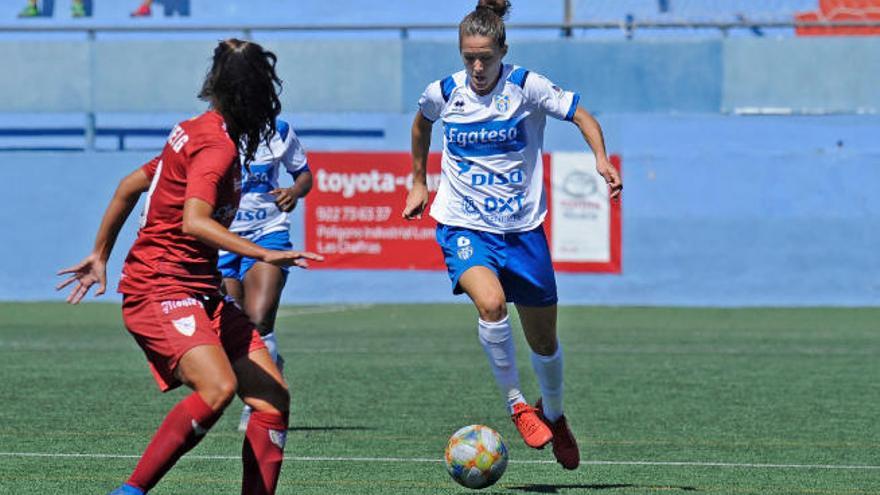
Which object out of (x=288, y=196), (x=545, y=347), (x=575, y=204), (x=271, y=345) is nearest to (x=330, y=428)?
(x=271, y=345)

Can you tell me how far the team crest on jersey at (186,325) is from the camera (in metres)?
6.11

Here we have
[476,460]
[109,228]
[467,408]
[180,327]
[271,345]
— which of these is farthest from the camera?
[467,408]

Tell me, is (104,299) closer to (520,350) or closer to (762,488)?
(520,350)

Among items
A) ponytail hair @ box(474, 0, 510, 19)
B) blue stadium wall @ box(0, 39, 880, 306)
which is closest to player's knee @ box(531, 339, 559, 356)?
ponytail hair @ box(474, 0, 510, 19)

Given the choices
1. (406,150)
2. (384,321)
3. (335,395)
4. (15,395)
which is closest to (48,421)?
(15,395)

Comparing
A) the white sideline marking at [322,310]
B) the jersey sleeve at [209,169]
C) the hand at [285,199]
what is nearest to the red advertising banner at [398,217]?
the white sideline marking at [322,310]

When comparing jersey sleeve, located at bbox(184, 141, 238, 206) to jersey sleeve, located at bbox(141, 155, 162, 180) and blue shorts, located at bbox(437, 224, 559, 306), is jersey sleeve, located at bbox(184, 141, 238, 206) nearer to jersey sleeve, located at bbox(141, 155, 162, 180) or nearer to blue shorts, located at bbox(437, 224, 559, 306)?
jersey sleeve, located at bbox(141, 155, 162, 180)

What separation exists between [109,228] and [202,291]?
1.49 ft

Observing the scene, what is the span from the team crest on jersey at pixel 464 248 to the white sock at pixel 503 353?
1.08 ft

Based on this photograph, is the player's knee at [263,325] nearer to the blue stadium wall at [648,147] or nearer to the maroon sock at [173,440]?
the maroon sock at [173,440]

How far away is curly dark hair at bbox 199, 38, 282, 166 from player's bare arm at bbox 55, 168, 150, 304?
0.39m

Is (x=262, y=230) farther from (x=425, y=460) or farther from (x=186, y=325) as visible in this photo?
(x=186, y=325)

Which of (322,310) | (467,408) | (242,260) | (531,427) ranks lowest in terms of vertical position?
(322,310)

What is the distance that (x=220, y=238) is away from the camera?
583 centimetres
